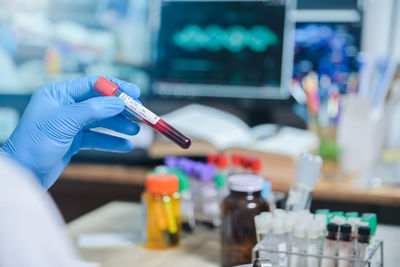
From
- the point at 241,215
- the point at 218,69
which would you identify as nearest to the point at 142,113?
the point at 241,215

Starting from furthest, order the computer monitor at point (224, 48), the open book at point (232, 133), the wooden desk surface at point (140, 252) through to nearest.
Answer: the computer monitor at point (224, 48), the open book at point (232, 133), the wooden desk surface at point (140, 252)

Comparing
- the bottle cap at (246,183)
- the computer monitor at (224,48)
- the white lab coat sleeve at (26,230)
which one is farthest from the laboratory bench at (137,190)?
the white lab coat sleeve at (26,230)

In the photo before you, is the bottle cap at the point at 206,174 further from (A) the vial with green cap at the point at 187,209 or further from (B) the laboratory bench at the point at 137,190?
(B) the laboratory bench at the point at 137,190

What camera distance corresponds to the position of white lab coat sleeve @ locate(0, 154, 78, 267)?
1.40 feet

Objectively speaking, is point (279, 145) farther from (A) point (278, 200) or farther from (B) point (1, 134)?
(B) point (1, 134)

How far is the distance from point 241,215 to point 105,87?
0.37 metres

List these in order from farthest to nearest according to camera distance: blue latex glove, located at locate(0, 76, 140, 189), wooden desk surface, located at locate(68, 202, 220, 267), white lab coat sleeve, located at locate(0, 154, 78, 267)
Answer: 1. wooden desk surface, located at locate(68, 202, 220, 267)
2. blue latex glove, located at locate(0, 76, 140, 189)
3. white lab coat sleeve, located at locate(0, 154, 78, 267)

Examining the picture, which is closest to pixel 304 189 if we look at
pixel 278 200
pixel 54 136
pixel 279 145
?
pixel 278 200

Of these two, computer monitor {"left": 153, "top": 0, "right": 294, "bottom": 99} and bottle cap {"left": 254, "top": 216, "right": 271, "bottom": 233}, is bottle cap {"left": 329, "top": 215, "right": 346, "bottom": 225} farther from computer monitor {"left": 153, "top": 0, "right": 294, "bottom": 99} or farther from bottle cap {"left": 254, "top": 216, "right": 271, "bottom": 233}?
computer monitor {"left": 153, "top": 0, "right": 294, "bottom": 99}

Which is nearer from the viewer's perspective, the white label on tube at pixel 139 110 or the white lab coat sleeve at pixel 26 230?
the white lab coat sleeve at pixel 26 230

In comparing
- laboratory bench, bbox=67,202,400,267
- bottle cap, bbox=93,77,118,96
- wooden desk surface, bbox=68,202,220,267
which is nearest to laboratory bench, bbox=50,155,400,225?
laboratory bench, bbox=67,202,400,267

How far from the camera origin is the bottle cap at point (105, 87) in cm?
106

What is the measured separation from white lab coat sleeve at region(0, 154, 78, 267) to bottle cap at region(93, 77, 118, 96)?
0.60 m

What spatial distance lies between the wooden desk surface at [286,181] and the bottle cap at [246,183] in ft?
2.16
